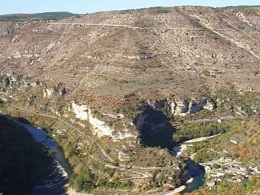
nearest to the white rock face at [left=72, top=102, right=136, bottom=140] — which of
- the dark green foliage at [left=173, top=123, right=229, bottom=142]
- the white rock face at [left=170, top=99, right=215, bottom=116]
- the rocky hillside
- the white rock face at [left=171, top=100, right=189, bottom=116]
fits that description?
the rocky hillside

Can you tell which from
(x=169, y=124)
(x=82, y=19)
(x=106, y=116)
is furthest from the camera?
(x=82, y=19)

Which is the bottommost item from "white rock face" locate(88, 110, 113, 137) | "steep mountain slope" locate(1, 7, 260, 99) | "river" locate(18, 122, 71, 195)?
"river" locate(18, 122, 71, 195)

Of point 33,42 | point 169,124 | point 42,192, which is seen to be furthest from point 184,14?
point 42,192

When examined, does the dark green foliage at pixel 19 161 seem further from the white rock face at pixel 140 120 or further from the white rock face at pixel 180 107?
the white rock face at pixel 180 107

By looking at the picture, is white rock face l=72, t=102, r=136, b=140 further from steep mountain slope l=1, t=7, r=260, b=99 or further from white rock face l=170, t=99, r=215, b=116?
white rock face l=170, t=99, r=215, b=116

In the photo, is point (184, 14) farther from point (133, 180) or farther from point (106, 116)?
point (133, 180)

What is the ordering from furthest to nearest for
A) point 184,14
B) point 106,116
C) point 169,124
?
point 184,14 → point 169,124 → point 106,116
